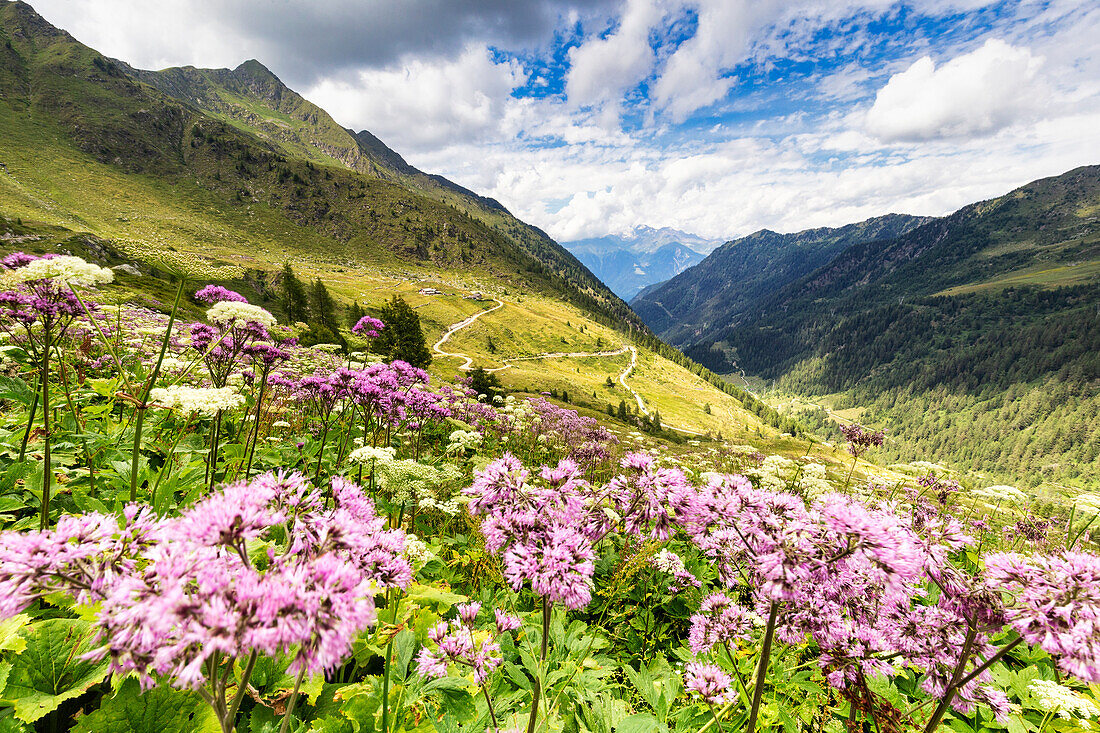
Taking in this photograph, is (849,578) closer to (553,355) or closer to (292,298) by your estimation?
(292,298)

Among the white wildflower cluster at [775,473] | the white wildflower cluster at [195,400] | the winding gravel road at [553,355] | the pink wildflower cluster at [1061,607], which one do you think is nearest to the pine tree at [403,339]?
the white wildflower cluster at [775,473]

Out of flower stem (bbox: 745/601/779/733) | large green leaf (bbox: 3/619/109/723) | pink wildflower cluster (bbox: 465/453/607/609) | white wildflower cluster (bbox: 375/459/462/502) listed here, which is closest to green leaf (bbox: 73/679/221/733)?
large green leaf (bbox: 3/619/109/723)

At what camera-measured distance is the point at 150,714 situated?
117 inches

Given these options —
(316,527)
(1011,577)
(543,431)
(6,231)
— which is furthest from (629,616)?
(6,231)

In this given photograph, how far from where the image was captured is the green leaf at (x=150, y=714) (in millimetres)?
2869

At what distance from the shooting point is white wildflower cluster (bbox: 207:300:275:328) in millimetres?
6571

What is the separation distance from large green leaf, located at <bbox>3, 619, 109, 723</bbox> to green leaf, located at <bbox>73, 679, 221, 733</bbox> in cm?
21

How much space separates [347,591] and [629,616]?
660 cm

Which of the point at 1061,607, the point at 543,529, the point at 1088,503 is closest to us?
the point at 1061,607

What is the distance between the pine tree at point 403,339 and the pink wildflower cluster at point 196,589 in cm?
3866

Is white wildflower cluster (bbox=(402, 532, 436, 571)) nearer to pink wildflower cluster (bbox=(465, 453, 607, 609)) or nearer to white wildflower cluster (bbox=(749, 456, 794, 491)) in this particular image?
pink wildflower cluster (bbox=(465, 453, 607, 609))

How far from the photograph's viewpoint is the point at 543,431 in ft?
64.8

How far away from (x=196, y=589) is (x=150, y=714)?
1.79m

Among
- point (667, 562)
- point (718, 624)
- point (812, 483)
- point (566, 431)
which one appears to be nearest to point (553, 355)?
point (566, 431)
